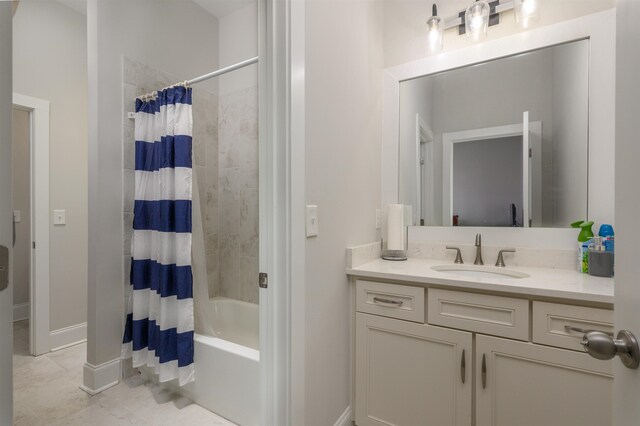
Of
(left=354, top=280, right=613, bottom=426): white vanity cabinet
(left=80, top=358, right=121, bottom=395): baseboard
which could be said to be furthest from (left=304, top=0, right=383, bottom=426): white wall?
(left=80, top=358, right=121, bottom=395): baseboard

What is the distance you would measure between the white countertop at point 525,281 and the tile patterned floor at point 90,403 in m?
1.19

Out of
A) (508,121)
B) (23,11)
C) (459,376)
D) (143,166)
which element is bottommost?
(459,376)

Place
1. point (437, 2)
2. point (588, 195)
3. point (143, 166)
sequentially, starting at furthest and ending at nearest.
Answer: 1. point (143, 166)
2. point (437, 2)
3. point (588, 195)

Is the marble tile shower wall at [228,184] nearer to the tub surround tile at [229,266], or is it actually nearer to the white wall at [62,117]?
the tub surround tile at [229,266]

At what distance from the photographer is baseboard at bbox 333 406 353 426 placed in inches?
57.4

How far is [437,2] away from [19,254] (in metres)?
4.42

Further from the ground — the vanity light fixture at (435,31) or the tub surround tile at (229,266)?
the vanity light fixture at (435,31)

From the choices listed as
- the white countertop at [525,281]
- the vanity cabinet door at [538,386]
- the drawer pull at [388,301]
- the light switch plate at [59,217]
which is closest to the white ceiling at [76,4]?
the light switch plate at [59,217]

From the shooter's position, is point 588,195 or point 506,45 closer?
point 588,195

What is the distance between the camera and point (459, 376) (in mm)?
1278

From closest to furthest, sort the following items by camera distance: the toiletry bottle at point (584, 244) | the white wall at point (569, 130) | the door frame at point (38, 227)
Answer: the toiletry bottle at point (584, 244) → the white wall at point (569, 130) → the door frame at point (38, 227)

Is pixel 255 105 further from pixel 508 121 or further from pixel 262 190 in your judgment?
pixel 508 121

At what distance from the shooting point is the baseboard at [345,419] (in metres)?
1.46

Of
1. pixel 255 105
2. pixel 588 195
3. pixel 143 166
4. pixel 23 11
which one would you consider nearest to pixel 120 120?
A: pixel 143 166
